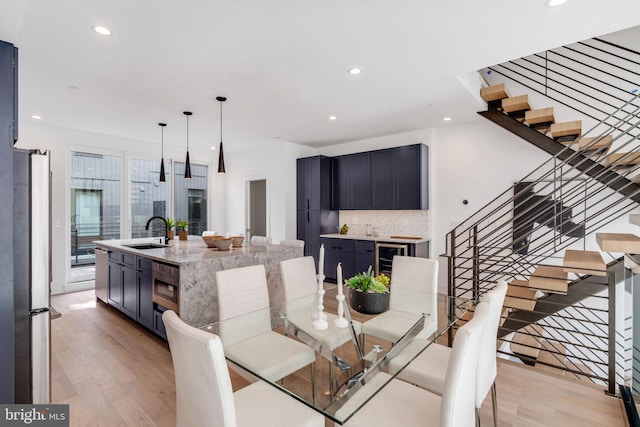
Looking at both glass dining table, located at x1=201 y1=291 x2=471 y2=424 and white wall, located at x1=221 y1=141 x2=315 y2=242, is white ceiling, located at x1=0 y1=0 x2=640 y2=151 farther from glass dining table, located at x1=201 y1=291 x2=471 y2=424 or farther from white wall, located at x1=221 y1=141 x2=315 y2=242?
glass dining table, located at x1=201 y1=291 x2=471 y2=424

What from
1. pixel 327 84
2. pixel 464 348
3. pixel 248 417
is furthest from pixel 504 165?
pixel 248 417

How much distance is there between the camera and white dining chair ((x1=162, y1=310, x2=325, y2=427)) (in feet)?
3.54

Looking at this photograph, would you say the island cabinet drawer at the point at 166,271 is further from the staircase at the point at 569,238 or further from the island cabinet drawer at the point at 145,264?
the staircase at the point at 569,238

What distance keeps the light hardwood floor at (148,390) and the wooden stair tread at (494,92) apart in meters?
3.01

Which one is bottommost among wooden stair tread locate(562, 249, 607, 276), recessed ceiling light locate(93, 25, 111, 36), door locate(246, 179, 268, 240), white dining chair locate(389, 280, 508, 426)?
white dining chair locate(389, 280, 508, 426)

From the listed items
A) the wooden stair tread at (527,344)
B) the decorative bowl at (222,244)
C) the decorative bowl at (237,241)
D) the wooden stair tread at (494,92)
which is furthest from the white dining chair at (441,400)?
the wooden stair tread at (494,92)

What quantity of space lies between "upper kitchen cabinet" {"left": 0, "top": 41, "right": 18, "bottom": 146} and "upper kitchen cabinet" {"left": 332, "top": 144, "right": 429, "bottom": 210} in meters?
4.63

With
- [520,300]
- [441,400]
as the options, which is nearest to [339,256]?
[520,300]

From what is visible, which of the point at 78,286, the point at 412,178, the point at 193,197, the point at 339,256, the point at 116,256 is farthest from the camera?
the point at 193,197

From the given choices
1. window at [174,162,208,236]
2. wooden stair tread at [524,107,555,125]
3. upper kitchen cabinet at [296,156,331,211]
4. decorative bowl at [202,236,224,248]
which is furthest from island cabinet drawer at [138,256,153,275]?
wooden stair tread at [524,107,555,125]

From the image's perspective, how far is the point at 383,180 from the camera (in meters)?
5.47

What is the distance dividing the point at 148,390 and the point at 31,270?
4.06ft

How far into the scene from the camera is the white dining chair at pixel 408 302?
211 centimetres

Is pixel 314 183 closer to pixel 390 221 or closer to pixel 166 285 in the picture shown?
pixel 390 221
